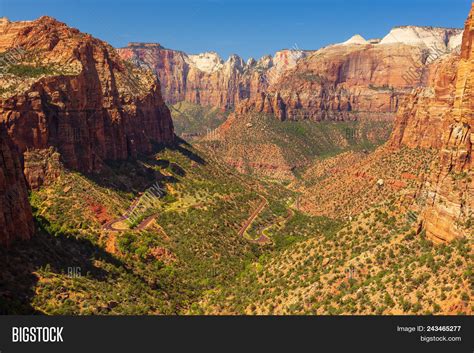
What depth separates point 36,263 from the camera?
7050 cm

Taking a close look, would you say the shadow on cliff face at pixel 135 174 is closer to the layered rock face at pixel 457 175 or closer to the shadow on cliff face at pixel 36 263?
the shadow on cliff face at pixel 36 263

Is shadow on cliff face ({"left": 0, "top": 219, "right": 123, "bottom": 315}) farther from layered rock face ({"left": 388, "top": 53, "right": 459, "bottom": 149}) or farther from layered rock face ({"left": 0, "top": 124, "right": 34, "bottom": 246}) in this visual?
layered rock face ({"left": 388, "top": 53, "right": 459, "bottom": 149})

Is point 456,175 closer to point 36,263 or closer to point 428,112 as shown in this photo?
point 36,263

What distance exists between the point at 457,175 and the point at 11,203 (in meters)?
65.1

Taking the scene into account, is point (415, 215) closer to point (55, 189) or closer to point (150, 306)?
point (150, 306)

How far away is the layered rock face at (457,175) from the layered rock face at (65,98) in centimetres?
8431

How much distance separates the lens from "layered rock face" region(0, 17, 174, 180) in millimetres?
106938

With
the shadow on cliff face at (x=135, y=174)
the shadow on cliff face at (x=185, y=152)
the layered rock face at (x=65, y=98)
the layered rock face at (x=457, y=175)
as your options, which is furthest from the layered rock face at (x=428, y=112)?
the layered rock face at (x=65, y=98)

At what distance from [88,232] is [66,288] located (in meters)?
34.1

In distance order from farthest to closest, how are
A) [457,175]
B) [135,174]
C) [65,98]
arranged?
[135,174] → [65,98] → [457,175]

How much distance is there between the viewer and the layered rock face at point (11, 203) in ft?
228

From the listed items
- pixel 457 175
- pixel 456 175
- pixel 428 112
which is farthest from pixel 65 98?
pixel 428 112

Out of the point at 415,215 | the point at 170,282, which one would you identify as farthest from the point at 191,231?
the point at 415,215

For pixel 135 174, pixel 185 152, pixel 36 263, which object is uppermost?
pixel 185 152
